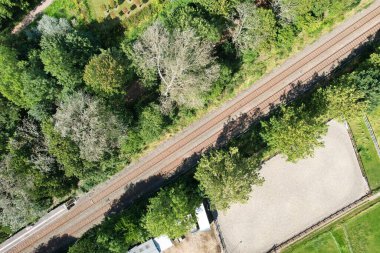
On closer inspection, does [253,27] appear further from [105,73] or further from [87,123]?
[87,123]

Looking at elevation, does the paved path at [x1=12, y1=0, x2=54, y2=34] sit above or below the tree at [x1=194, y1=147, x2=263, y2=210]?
above

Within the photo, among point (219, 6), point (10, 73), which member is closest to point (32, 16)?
point (10, 73)

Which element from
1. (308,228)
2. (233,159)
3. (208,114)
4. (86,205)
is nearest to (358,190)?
(308,228)

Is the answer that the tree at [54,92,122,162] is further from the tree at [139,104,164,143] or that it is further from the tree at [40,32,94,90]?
the tree at [139,104,164,143]

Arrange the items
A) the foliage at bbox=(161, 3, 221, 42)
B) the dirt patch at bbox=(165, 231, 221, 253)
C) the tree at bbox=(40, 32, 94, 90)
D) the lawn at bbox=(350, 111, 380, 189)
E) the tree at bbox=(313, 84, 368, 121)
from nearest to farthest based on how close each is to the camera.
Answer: the tree at bbox=(313, 84, 368, 121)
the foliage at bbox=(161, 3, 221, 42)
the tree at bbox=(40, 32, 94, 90)
the lawn at bbox=(350, 111, 380, 189)
the dirt patch at bbox=(165, 231, 221, 253)

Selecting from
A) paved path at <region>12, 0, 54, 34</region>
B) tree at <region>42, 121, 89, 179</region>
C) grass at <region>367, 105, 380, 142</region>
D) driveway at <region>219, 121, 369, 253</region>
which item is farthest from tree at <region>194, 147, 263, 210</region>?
paved path at <region>12, 0, 54, 34</region>

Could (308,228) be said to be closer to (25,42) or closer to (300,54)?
(300,54)
